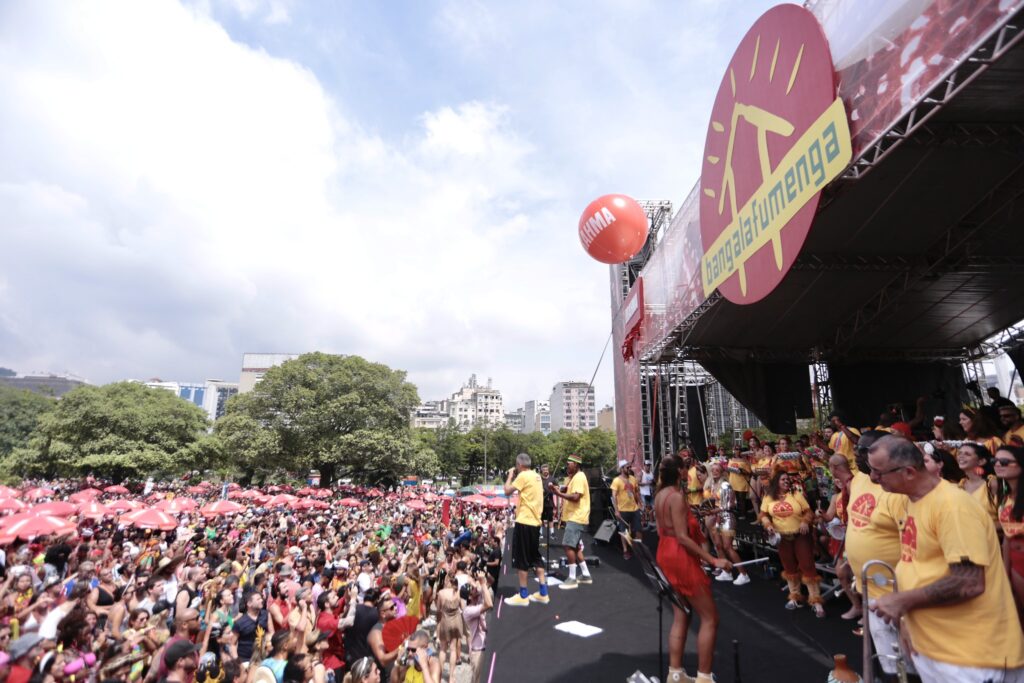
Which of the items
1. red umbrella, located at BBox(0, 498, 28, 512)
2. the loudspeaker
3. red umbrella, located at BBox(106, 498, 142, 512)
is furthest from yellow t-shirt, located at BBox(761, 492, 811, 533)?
red umbrella, located at BBox(106, 498, 142, 512)

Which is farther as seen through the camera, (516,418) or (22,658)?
(516,418)

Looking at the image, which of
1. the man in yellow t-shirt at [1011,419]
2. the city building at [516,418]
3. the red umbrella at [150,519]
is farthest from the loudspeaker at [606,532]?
the city building at [516,418]

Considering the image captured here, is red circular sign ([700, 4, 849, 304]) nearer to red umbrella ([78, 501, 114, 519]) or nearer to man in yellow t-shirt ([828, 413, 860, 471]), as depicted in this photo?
man in yellow t-shirt ([828, 413, 860, 471])

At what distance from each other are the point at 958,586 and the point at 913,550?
287 mm

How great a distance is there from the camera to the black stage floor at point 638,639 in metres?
3.31

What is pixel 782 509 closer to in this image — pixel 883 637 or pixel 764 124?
pixel 883 637

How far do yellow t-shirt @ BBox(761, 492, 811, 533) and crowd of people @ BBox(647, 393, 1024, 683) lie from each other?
0.03 feet

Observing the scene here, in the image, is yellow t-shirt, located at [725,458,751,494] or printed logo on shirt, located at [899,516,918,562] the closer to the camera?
printed logo on shirt, located at [899,516,918,562]

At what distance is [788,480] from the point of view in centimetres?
555

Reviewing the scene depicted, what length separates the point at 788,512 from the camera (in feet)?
17.0

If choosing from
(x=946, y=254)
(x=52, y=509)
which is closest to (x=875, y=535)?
(x=946, y=254)

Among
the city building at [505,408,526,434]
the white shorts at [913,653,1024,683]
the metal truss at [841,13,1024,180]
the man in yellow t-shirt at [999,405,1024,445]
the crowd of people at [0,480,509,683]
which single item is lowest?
the crowd of people at [0,480,509,683]

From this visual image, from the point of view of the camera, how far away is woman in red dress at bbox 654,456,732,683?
2.98m

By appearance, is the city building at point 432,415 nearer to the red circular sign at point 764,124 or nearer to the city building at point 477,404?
the city building at point 477,404
